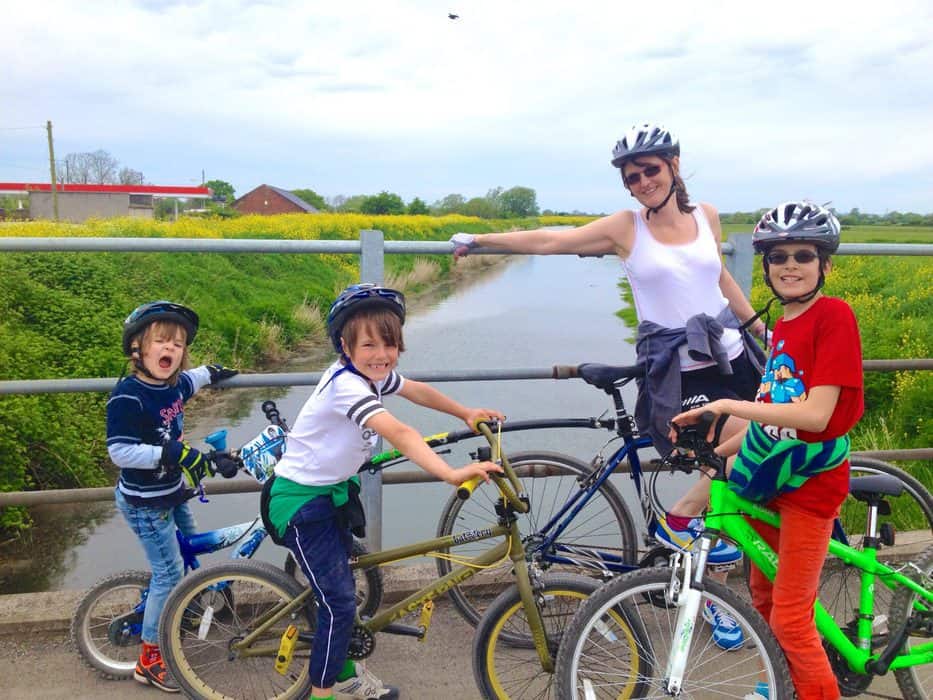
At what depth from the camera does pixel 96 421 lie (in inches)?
334

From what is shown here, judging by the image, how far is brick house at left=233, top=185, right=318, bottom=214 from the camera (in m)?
61.2

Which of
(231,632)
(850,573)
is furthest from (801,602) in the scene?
(231,632)

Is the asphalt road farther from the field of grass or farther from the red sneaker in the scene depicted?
the field of grass

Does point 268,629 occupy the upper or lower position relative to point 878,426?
upper

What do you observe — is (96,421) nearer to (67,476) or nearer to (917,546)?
(67,476)

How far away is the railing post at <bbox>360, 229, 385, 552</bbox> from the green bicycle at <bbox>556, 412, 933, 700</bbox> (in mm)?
1216

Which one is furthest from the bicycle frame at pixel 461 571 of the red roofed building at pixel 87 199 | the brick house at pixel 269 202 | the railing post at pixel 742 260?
the brick house at pixel 269 202

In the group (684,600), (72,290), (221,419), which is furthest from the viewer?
(72,290)

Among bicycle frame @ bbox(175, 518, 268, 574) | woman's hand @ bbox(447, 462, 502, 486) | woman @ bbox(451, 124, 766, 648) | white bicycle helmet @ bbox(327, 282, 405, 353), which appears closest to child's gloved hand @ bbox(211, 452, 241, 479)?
bicycle frame @ bbox(175, 518, 268, 574)

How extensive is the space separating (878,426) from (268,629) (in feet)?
30.7

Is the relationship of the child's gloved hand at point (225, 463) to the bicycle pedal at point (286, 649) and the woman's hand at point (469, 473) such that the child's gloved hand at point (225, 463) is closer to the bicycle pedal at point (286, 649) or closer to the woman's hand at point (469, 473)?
the bicycle pedal at point (286, 649)

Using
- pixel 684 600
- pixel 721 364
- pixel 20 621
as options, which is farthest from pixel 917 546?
pixel 20 621

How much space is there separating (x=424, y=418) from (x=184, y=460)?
438cm

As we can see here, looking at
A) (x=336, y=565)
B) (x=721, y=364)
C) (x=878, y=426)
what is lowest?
(x=878, y=426)
